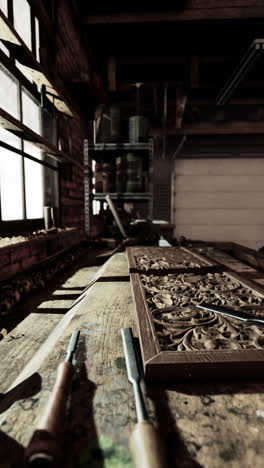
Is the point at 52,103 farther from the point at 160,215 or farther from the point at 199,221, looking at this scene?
the point at 199,221

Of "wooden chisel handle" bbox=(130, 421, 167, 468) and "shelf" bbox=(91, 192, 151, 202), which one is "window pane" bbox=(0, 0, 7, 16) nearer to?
"shelf" bbox=(91, 192, 151, 202)

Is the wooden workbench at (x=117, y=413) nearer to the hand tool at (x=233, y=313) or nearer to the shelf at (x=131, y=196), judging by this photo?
the hand tool at (x=233, y=313)

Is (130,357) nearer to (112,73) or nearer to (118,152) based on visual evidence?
(118,152)

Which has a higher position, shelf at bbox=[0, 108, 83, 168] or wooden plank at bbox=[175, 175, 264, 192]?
wooden plank at bbox=[175, 175, 264, 192]

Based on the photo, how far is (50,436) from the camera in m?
0.38

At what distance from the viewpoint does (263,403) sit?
52cm

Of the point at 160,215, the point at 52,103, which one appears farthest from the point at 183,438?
the point at 160,215

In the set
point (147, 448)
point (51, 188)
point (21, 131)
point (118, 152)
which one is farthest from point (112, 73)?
point (147, 448)

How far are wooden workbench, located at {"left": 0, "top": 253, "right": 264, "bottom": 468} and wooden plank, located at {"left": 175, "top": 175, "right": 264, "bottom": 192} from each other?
21.9 ft

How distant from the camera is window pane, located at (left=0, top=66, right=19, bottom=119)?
1613mm

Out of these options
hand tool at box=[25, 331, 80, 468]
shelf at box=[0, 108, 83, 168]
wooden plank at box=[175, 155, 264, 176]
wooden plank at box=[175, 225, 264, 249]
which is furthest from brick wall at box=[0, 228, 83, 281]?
wooden plank at box=[175, 155, 264, 176]

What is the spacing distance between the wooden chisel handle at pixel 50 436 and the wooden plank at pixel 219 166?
6.99m

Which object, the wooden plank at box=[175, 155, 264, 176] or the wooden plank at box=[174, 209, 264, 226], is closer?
the wooden plank at box=[175, 155, 264, 176]

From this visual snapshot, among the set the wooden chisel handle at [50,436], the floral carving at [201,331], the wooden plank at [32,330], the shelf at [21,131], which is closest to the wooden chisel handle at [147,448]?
the wooden chisel handle at [50,436]
